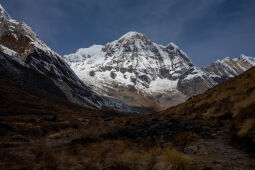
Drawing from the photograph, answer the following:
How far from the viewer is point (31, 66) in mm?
125125

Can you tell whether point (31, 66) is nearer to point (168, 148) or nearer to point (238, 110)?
point (238, 110)

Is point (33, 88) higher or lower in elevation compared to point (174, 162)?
higher

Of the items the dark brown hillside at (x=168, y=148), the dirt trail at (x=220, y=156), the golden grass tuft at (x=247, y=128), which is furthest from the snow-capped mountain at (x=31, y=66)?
the golden grass tuft at (x=247, y=128)

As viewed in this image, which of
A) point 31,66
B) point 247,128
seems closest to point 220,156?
point 247,128

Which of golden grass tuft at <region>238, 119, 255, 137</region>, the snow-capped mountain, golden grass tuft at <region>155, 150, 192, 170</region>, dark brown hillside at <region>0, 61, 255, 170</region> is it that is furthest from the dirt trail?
the snow-capped mountain

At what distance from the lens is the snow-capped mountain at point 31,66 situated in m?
110

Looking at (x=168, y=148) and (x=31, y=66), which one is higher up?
(x=31, y=66)

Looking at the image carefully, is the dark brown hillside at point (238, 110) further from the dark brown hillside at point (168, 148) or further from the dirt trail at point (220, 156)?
the dirt trail at point (220, 156)

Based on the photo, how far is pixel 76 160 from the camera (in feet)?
36.3

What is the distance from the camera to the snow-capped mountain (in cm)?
10979

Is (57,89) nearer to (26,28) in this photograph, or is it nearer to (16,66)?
(16,66)

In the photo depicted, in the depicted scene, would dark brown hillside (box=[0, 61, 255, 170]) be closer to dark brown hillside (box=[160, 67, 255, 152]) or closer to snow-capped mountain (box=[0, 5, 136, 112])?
dark brown hillside (box=[160, 67, 255, 152])

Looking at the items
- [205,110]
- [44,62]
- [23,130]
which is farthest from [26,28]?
[205,110]

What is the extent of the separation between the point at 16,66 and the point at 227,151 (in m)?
120
